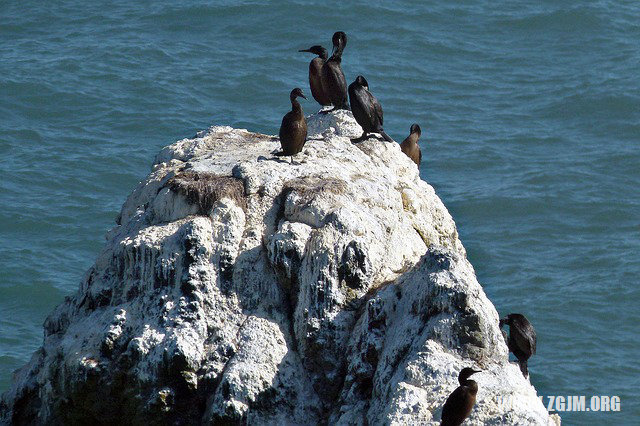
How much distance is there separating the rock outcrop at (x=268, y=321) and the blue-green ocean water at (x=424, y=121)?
8.38 m

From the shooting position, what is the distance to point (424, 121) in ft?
94.1

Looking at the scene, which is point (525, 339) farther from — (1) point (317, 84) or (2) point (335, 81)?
(1) point (317, 84)

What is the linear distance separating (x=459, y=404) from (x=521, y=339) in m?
2.57

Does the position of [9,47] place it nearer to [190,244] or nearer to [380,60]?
[380,60]

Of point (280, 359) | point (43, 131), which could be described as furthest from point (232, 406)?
point (43, 131)

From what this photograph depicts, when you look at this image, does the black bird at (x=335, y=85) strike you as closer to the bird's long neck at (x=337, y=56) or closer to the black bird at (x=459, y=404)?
the bird's long neck at (x=337, y=56)

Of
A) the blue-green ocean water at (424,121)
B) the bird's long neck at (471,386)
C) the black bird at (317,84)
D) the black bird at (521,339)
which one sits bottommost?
the blue-green ocean water at (424,121)

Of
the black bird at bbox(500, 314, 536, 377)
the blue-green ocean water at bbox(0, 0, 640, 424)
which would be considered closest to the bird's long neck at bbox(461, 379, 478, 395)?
the black bird at bbox(500, 314, 536, 377)

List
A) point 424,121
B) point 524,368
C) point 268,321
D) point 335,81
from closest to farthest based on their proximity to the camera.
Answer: point 268,321 < point 524,368 < point 335,81 < point 424,121

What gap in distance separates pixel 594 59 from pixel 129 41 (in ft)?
41.1

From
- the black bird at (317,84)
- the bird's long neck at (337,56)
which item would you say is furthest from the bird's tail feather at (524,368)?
the bird's long neck at (337,56)

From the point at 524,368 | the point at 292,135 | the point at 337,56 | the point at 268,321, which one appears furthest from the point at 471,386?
the point at 337,56

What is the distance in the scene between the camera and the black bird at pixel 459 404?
29.0 ft

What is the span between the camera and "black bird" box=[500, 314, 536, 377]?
36.9ft
